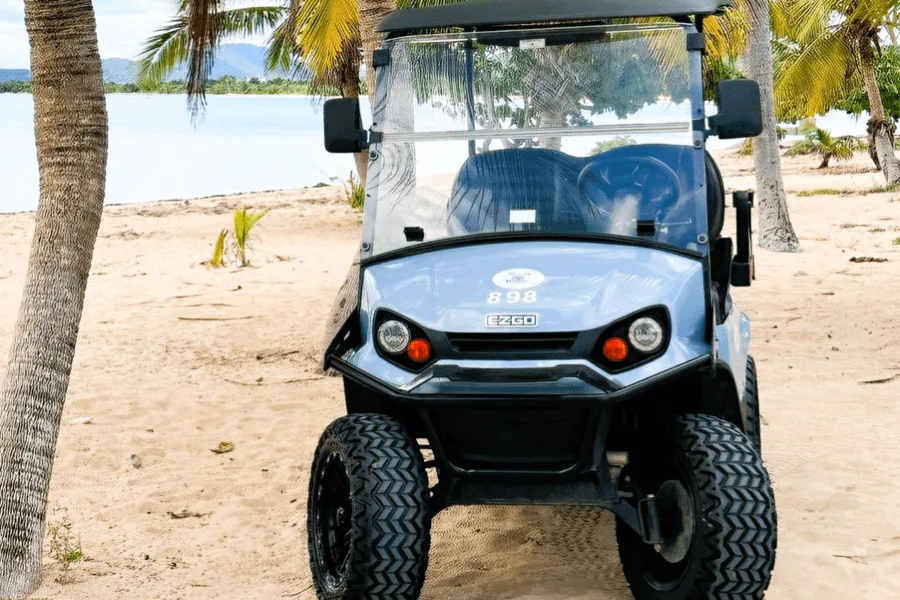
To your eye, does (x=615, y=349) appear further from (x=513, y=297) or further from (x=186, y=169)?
(x=186, y=169)

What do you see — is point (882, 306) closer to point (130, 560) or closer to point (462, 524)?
point (462, 524)

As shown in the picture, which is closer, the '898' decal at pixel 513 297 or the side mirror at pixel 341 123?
the '898' decal at pixel 513 297

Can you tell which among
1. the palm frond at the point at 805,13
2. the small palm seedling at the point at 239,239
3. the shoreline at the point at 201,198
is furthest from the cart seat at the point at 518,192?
the shoreline at the point at 201,198

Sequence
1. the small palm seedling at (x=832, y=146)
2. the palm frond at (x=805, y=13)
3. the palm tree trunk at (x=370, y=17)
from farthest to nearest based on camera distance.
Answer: the small palm seedling at (x=832, y=146)
the palm frond at (x=805, y=13)
the palm tree trunk at (x=370, y=17)

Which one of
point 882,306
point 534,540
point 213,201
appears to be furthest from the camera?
point 213,201

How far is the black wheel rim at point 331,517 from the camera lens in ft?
13.2

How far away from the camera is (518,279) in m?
3.77

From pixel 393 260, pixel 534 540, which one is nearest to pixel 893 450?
pixel 534 540

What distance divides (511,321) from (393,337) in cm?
44

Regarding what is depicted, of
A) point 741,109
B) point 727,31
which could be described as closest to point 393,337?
point 741,109

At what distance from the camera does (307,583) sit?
4578 millimetres

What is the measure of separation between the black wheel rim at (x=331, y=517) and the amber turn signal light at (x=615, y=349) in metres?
1.04

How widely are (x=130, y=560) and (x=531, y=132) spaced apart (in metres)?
2.56

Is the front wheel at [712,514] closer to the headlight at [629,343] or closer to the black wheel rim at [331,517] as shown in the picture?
the headlight at [629,343]
